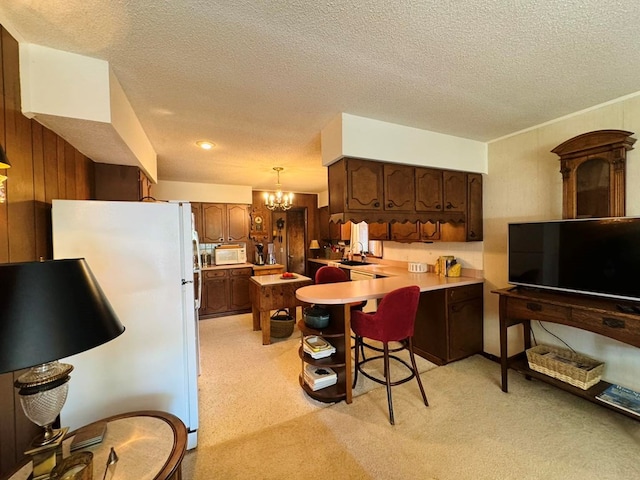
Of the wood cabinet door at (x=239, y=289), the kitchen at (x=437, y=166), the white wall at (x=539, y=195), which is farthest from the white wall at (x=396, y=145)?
the wood cabinet door at (x=239, y=289)

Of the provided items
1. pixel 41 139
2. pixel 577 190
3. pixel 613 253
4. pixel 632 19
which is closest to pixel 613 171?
pixel 577 190

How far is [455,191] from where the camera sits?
10.1 feet

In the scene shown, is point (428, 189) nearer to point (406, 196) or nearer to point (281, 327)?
point (406, 196)

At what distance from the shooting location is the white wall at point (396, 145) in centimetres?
231

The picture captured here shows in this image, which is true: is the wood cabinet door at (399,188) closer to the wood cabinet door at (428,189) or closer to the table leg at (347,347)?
the wood cabinet door at (428,189)

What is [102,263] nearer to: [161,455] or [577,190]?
[161,455]

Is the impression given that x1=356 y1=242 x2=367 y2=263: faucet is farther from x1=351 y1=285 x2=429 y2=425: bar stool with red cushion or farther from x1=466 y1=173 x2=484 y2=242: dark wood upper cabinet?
x1=351 y1=285 x2=429 y2=425: bar stool with red cushion

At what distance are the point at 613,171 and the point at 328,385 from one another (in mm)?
2972

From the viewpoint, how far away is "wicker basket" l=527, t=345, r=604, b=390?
213 cm

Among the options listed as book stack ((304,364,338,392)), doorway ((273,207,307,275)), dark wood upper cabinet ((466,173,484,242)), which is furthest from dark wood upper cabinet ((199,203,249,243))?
dark wood upper cabinet ((466,173,484,242))

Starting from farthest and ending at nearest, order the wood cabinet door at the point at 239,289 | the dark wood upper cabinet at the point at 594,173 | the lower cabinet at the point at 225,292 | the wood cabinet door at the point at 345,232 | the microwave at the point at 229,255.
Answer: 1. the wood cabinet door at the point at 345,232
2. the microwave at the point at 229,255
3. the wood cabinet door at the point at 239,289
4. the lower cabinet at the point at 225,292
5. the dark wood upper cabinet at the point at 594,173

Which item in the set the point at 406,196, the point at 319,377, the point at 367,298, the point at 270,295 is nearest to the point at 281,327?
the point at 270,295

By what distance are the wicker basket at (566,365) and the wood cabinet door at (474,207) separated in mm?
1292

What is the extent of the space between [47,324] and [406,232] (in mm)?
3719
